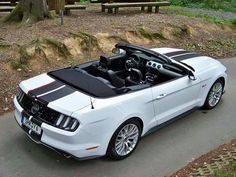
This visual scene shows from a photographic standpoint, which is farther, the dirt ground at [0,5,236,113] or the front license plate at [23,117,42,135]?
the dirt ground at [0,5,236,113]

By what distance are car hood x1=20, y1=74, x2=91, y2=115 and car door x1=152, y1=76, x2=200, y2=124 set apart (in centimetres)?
→ 122

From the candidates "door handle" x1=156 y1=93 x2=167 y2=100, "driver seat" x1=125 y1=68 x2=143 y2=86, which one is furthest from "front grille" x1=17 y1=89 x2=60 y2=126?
"door handle" x1=156 y1=93 x2=167 y2=100

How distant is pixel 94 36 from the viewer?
10398 mm

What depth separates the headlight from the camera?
16.4ft

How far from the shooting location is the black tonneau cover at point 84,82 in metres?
5.41

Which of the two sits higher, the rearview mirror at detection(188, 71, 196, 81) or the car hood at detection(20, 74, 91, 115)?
the car hood at detection(20, 74, 91, 115)

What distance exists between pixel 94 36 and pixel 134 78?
4.26m

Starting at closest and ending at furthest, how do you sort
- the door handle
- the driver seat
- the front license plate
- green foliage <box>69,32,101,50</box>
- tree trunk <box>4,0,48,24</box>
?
the front license plate, the door handle, the driver seat, green foliage <box>69,32,101,50</box>, tree trunk <box>4,0,48,24</box>

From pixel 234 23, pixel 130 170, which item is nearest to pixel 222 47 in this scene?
pixel 234 23

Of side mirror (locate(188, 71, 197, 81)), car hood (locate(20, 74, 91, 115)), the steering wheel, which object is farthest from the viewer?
the steering wheel

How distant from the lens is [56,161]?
5.62 meters

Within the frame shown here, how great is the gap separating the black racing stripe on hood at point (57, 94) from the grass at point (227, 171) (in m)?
2.21

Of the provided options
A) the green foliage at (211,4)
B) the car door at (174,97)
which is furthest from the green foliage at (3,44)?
the green foliage at (211,4)

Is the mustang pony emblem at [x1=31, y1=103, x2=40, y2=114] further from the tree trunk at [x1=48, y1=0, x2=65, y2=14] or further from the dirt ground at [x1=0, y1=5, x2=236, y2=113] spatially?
the tree trunk at [x1=48, y1=0, x2=65, y2=14]
